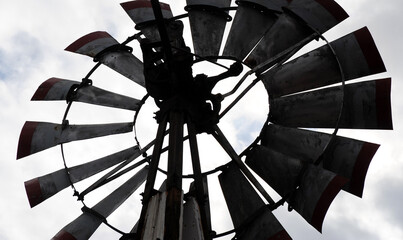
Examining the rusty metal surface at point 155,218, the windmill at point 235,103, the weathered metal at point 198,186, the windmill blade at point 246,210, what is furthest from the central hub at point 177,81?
the rusty metal surface at point 155,218

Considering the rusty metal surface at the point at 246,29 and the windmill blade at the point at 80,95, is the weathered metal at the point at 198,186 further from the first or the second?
the windmill blade at the point at 80,95

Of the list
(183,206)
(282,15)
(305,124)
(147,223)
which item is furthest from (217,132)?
(147,223)

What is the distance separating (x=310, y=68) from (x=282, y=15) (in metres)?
0.68

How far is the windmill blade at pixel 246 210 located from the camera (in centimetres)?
500

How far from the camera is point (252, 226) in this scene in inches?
205

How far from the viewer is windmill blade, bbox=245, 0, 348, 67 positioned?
209 inches

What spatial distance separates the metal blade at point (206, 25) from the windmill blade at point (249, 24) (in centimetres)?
18

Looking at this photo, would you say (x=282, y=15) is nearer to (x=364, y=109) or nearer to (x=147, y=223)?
(x=364, y=109)

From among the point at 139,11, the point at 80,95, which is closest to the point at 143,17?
the point at 139,11

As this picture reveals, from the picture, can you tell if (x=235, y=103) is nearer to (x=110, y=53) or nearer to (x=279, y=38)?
(x=279, y=38)

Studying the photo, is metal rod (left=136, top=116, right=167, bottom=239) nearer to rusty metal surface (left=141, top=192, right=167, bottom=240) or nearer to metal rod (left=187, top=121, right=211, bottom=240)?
rusty metal surface (left=141, top=192, right=167, bottom=240)

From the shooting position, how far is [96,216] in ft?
18.5

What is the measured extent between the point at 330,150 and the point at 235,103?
1.58 meters

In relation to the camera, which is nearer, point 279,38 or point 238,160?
point 279,38
